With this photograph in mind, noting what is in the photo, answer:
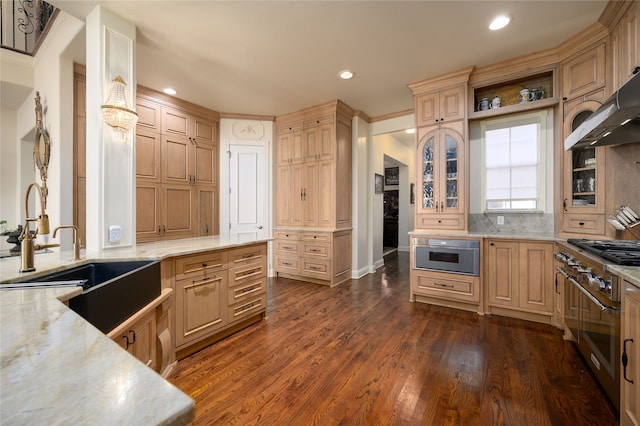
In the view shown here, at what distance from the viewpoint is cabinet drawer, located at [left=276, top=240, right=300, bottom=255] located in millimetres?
4602

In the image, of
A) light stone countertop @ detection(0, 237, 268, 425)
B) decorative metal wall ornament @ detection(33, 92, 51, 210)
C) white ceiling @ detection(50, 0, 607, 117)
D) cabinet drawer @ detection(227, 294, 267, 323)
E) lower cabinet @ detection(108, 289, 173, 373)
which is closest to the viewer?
light stone countertop @ detection(0, 237, 268, 425)

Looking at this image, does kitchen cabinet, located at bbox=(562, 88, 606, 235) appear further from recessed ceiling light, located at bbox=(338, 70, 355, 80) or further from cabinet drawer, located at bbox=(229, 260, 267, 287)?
cabinet drawer, located at bbox=(229, 260, 267, 287)

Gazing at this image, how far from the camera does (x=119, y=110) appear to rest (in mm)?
2156

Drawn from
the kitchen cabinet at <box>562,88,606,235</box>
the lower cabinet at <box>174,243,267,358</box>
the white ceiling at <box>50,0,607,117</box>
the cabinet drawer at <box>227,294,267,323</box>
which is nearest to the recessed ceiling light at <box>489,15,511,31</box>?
the white ceiling at <box>50,0,607,117</box>

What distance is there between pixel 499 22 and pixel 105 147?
3448 millimetres

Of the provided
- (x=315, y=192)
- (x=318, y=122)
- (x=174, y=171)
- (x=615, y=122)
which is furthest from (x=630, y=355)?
(x=174, y=171)

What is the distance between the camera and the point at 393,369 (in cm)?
200

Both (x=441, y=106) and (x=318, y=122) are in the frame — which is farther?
(x=318, y=122)

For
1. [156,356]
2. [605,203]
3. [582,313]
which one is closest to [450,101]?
[605,203]

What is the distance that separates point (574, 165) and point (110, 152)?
4.09m

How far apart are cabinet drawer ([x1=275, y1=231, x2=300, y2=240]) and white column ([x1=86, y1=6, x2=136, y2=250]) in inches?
101

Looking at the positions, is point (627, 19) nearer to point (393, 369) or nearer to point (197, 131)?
point (393, 369)

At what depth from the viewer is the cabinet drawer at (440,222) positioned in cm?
322

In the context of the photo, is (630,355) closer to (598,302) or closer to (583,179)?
(598,302)
